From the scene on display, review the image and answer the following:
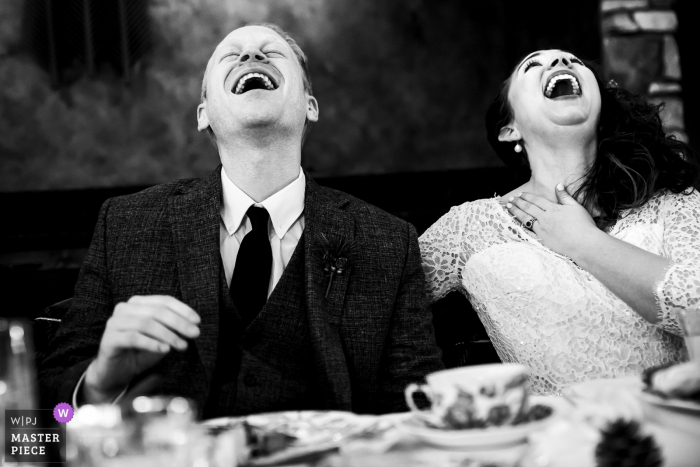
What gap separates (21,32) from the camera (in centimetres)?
450

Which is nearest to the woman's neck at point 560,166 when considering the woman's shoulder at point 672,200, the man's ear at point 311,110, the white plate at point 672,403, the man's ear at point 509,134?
the man's ear at point 509,134

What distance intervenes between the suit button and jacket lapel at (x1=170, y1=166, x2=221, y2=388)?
0.08m

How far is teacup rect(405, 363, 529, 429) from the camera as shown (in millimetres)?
869

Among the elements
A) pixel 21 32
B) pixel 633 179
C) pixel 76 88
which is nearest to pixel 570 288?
pixel 633 179

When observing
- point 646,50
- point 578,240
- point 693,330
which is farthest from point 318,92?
point 693,330

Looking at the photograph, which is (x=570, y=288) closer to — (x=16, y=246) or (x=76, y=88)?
(x=16, y=246)

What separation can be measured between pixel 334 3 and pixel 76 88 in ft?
6.12

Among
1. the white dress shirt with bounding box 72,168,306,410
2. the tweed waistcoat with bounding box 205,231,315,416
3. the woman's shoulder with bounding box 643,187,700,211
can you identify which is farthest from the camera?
the woman's shoulder with bounding box 643,187,700,211

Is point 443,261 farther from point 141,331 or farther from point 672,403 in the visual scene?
point 672,403

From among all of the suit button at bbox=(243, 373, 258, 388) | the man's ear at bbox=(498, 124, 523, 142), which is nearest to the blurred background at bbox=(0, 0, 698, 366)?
the man's ear at bbox=(498, 124, 523, 142)

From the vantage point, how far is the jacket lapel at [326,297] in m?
1.55

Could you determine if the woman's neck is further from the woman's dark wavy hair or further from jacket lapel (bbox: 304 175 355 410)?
jacket lapel (bbox: 304 175 355 410)

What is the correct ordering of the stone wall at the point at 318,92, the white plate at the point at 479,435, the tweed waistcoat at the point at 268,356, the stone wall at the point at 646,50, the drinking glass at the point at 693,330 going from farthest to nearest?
the stone wall at the point at 318,92 < the stone wall at the point at 646,50 < the tweed waistcoat at the point at 268,356 < the drinking glass at the point at 693,330 < the white plate at the point at 479,435

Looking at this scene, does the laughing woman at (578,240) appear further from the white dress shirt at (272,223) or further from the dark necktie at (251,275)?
the dark necktie at (251,275)
